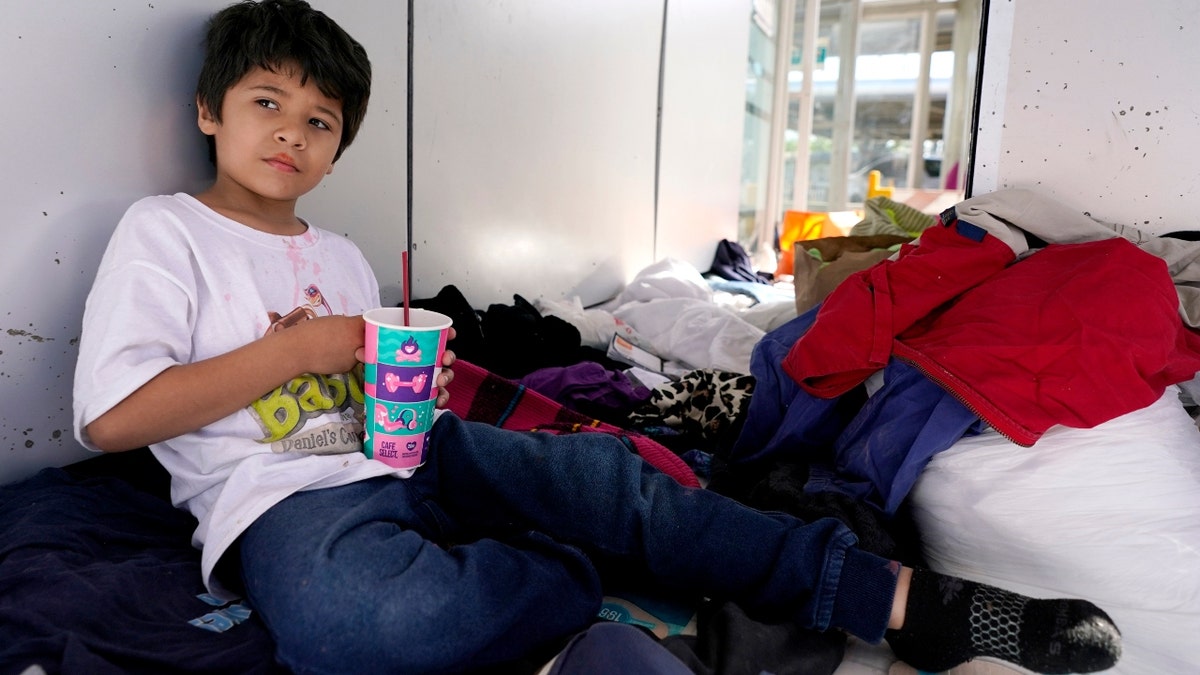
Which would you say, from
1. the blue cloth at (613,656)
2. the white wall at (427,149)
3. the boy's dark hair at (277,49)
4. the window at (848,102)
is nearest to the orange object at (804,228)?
the window at (848,102)

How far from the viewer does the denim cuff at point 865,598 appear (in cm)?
99

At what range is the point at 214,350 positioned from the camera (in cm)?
106

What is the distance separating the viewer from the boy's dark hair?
3.91 feet

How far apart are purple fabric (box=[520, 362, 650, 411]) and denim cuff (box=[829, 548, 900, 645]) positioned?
86cm

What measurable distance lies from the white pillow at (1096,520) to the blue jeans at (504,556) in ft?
1.02

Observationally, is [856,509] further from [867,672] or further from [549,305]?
[549,305]

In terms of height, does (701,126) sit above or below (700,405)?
above

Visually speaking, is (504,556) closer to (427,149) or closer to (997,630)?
(997,630)

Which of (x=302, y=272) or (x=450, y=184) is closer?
(x=302, y=272)

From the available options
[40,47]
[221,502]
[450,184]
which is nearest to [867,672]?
[221,502]

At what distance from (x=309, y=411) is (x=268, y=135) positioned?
1.33 feet

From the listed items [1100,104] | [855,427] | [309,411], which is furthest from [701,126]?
[309,411]

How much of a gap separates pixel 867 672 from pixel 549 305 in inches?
60.9

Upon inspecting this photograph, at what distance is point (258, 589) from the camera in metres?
0.91
